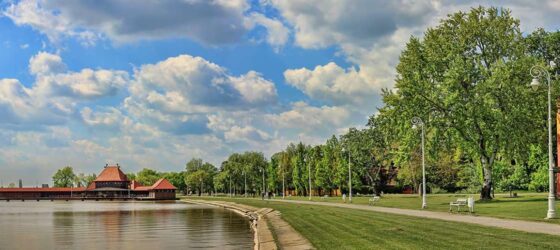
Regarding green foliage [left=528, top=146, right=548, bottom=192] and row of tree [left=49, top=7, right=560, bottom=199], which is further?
green foliage [left=528, top=146, right=548, bottom=192]

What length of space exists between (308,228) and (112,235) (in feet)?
48.4

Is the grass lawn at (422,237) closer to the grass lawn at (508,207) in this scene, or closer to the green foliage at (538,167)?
the grass lawn at (508,207)

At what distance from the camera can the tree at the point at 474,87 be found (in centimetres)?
5072

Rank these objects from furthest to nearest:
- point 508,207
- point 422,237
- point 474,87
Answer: point 474,87
point 508,207
point 422,237

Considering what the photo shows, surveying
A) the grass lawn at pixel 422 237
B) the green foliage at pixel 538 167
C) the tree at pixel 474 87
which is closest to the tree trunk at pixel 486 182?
the tree at pixel 474 87

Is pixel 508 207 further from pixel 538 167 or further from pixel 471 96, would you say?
pixel 538 167

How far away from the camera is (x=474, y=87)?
173 ft

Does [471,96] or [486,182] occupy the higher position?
[471,96]

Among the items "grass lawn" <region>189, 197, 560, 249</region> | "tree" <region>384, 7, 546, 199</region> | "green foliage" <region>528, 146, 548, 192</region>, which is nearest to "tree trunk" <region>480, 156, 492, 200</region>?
"tree" <region>384, 7, 546, 199</region>

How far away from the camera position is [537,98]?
5159 centimetres

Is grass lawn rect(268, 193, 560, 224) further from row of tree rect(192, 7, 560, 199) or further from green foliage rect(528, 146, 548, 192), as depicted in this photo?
green foliage rect(528, 146, 548, 192)

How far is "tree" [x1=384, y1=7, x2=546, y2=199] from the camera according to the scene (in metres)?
50.7

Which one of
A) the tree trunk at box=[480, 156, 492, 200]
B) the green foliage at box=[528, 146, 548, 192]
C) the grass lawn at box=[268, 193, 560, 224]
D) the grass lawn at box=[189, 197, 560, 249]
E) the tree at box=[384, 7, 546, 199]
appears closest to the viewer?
the grass lawn at box=[189, 197, 560, 249]

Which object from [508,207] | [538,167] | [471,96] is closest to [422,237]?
[508,207]
